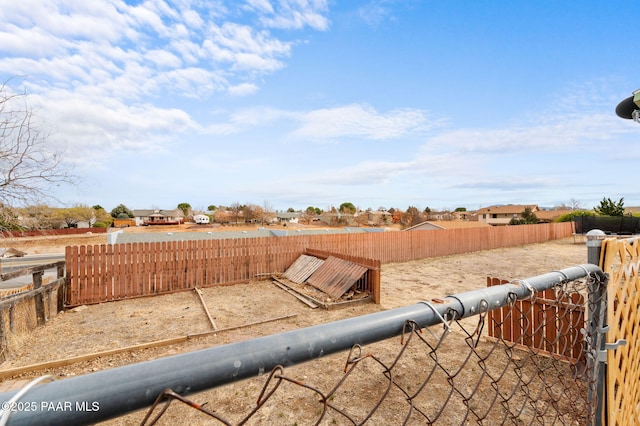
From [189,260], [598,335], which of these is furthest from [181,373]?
[189,260]

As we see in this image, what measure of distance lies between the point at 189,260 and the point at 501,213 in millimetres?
71327

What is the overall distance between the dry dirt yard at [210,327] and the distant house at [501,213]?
2385 inches

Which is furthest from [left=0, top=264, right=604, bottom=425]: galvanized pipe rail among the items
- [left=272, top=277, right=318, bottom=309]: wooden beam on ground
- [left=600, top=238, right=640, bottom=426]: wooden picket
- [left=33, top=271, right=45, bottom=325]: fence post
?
[left=33, top=271, right=45, bottom=325]: fence post

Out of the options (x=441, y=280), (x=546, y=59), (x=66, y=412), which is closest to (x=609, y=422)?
(x=66, y=412)

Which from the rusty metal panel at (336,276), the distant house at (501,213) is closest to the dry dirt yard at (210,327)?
the rusty metal panel at (336,276)

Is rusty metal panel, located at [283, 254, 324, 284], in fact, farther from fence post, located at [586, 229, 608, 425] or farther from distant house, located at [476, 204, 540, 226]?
distant house, located at [476, 204, 540, 226]

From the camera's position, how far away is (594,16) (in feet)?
24.0

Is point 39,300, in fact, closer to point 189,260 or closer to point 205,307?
point 205,307

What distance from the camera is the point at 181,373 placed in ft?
1.97

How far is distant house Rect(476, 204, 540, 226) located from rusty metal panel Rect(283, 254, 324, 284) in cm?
6325

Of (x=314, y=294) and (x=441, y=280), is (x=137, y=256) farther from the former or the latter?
(x=441, y=280)

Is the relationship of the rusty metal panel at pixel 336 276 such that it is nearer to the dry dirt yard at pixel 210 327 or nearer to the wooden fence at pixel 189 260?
the dry dirt yard at pixel 210 327

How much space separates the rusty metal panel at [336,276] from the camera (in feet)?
26.9

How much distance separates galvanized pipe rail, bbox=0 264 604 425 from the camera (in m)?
0.51
